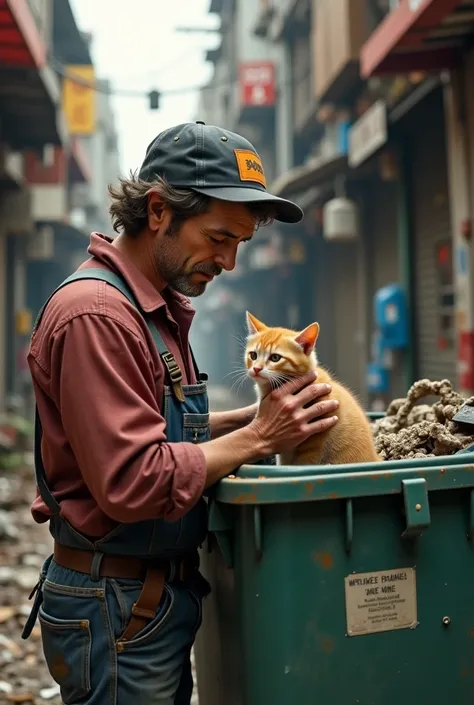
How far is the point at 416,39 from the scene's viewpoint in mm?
7703

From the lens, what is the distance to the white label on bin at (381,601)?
7.06 ft

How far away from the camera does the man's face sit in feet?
7.90

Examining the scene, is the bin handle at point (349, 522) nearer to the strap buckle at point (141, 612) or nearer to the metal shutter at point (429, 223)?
the strap buckle at point (141, 612)

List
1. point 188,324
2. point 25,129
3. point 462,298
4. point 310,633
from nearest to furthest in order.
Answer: point 310,633 < point 188,324 < point 462,298 < point 25,129

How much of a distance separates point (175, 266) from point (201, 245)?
111mm

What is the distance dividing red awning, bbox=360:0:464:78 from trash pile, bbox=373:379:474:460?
4653 millimetres

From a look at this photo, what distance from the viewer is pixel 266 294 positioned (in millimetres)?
27047

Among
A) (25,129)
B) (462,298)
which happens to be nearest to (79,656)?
(462,298)

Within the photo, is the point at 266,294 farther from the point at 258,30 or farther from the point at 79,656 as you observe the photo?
the point at 79,656

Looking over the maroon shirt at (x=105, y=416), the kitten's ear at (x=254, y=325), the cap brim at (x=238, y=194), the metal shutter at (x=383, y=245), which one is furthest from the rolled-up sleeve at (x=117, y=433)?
the metal shutter at (x=383, y=245)

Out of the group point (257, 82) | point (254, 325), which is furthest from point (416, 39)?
point (257, 82)

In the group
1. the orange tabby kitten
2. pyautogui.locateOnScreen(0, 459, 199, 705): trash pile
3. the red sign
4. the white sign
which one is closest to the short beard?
the orange tabby kitten

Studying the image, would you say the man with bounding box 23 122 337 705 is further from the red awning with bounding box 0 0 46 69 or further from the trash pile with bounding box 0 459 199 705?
the red awning with bounding box 0 0 46 69

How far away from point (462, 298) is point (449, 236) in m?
1.79
